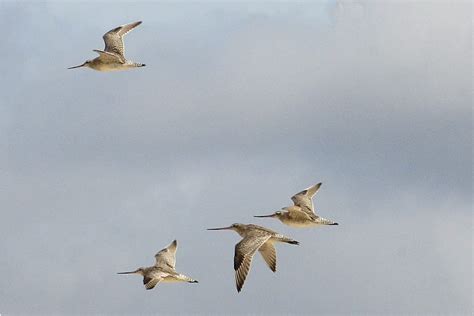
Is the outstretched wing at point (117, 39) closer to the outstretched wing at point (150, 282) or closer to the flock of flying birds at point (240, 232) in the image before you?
the flock of flying birds at point (240, 232)

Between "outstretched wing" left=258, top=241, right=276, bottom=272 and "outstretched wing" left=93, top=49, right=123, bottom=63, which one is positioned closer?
"outstretched wing" left=258, top=241, right=276, bottom=272

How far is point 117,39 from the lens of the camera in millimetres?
41438

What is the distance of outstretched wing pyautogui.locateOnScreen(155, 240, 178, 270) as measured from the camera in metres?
37.4

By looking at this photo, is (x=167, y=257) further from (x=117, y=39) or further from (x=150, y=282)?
(x=117, y=39)

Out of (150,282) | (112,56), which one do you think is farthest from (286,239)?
(112,56)

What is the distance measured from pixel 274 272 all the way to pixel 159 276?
3716mm

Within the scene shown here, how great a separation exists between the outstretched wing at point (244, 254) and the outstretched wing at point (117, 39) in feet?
30.0

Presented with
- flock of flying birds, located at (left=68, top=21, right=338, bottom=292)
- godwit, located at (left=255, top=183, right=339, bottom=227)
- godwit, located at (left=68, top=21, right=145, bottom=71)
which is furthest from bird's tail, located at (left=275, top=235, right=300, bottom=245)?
godwit, located at (left=68, top=21, right=145, bottom=71)

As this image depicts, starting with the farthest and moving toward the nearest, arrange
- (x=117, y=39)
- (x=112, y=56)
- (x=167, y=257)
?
(x=117, y=39) < (x=112, y=56) < (x=167, y=257)

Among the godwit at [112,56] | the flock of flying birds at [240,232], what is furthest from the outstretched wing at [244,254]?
the godwit at [112,56]

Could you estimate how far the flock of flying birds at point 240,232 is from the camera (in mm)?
33844

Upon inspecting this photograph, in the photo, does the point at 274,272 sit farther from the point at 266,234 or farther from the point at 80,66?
the point at 80,66

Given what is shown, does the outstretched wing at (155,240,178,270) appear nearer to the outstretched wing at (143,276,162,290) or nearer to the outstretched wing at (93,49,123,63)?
the outstretched wing at (143,276,162,290)

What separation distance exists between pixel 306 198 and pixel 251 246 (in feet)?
23.6
